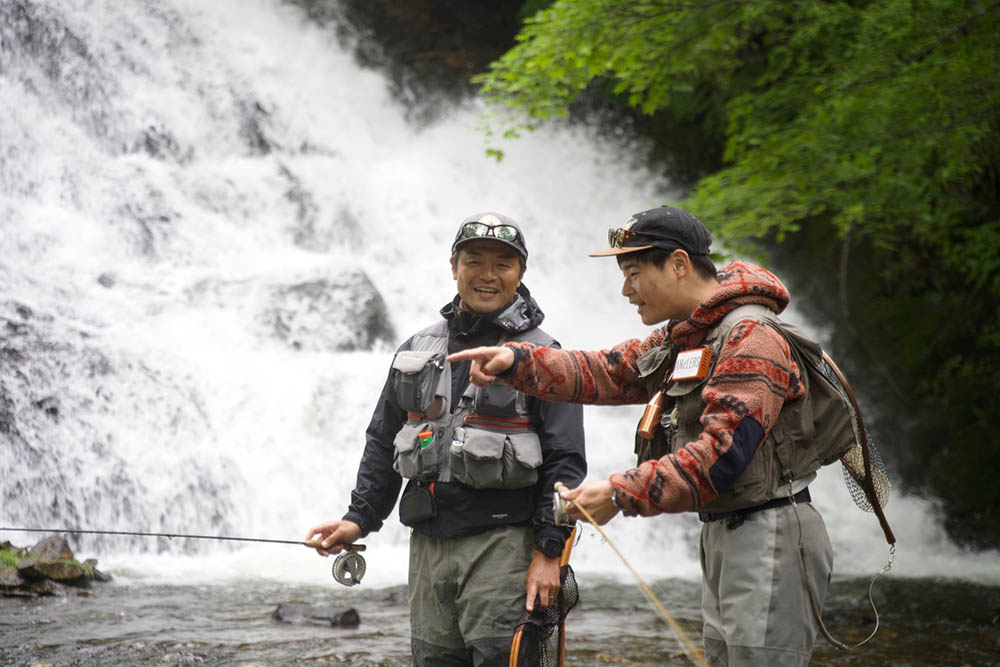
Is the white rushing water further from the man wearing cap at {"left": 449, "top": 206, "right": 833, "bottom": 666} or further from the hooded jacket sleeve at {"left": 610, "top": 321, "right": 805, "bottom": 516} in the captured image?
the hooded jacket sleeve at {"left": 610, "top": 321, "right": 805, "bottom": 516}

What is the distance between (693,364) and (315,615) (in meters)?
4.22

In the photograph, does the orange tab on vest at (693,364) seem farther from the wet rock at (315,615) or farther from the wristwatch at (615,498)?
the wet rock at (315,615)

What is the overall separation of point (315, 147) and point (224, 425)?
5943mm

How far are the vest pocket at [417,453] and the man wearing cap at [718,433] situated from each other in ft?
1.39

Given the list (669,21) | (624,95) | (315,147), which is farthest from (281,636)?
(624,95)

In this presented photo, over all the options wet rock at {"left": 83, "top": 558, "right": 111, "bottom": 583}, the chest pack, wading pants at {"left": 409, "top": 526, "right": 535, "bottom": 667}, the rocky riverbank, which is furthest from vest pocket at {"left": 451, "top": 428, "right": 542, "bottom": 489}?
wet rock at {"left": 83, "top": 558, "right": 111, "bottom": 583}

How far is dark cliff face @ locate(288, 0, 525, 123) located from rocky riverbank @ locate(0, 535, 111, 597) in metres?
9.67

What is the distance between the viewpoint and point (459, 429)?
2.92 meters

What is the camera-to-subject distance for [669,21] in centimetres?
766

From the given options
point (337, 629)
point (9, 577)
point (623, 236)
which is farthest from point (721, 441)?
point (9, 577)

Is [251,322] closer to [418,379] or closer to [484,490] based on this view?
[418,379]

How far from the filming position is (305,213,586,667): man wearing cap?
2.83 metres

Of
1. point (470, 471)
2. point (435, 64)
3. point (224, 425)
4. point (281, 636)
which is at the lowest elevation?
point (281, 636)

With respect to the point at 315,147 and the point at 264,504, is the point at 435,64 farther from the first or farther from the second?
the point at 264,504
